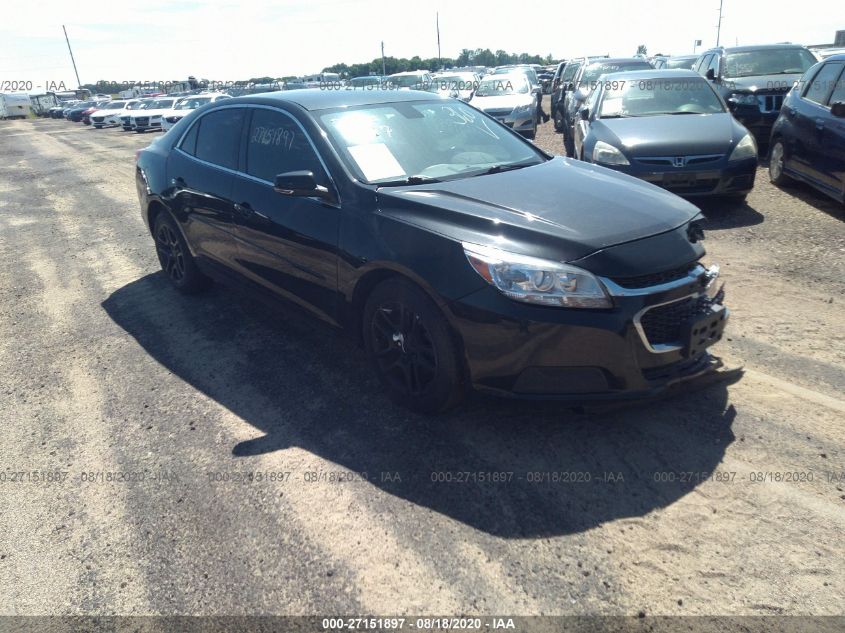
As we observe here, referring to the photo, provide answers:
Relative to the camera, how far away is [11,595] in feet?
8.82

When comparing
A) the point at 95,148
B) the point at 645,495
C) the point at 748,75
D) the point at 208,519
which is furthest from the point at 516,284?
the point at 95,148

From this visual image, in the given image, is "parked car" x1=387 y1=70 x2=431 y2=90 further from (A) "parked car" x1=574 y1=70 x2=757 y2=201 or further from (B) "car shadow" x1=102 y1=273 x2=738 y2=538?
(B) "car shadow" x1=102 y1=273 x2=738 y2=538

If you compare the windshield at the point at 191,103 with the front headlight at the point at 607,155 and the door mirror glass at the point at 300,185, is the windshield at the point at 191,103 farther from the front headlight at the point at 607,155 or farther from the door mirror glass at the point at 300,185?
the door mirror glass at the point at 300,185

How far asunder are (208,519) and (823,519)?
268 centimetres

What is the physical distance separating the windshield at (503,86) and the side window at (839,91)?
9.74m

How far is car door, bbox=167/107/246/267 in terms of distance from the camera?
16.0 ft

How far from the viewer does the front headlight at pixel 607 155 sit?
749 centimetres

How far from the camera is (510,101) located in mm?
15656

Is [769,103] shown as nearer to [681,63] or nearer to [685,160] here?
[685,160]

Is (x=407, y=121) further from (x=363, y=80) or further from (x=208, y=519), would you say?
(x=363, y=80)

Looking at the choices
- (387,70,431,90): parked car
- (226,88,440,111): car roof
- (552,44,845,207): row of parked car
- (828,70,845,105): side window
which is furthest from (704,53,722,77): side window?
(387,70,431,90): parked car

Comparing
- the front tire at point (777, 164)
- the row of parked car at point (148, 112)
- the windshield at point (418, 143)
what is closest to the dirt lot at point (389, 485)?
the windshield at point (418, 143)

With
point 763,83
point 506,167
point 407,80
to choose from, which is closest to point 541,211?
point 506,167

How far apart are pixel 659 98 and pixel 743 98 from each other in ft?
9.79
